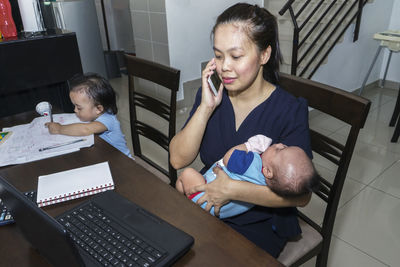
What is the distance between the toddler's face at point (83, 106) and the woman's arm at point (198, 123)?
52cm

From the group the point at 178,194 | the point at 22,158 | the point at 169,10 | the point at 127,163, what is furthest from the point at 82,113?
the point at 169,10

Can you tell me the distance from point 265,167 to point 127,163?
17.7 inches

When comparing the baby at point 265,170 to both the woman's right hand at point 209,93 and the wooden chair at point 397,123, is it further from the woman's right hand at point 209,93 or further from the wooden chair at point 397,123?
the wooden chair at point 397,123

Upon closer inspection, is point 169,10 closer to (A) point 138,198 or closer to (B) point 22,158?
(B) point 22,158

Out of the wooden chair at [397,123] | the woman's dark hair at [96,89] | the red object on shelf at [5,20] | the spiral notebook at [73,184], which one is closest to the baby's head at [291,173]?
the spiral notebook at [73,184]

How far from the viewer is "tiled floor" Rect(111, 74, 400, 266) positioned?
67.9 inches

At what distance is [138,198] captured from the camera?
88 cm

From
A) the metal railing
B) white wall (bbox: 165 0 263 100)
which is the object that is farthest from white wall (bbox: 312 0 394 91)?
white wall (bbox: 165 0 263 100)

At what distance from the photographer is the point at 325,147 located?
1.15m

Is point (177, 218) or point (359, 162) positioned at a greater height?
point (177, 218)

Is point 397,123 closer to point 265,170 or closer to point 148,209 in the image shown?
point 265,170

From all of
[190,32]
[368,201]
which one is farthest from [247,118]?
[190,32]

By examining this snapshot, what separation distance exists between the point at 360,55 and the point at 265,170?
11.3 ft

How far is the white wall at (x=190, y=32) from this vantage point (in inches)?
128
